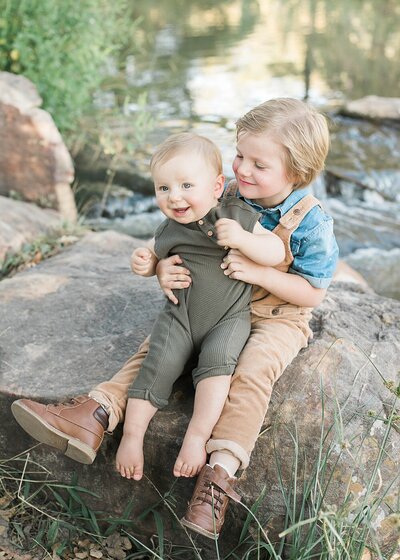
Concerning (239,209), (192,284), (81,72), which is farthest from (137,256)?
(81,72)

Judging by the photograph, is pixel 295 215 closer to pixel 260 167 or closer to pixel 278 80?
pixel 260 167

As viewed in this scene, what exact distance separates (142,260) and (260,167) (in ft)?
1.79

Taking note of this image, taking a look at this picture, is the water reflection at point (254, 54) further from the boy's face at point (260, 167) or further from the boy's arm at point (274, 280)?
the boy's arm at point (274, 280)

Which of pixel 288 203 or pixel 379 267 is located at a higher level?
pixel 288 203

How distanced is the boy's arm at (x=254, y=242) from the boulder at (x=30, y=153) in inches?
124

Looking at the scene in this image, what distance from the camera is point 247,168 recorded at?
2.56 meters

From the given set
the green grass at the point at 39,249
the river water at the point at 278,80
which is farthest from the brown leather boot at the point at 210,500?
the river water at the point at 278,80

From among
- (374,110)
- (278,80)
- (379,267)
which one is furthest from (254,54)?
(379,267)

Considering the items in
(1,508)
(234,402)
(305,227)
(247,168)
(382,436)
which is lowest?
(1,508)

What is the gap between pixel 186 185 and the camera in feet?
8.04

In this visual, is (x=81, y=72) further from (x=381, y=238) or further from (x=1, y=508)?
(x=1, y=508)

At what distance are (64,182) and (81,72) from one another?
1689 mm

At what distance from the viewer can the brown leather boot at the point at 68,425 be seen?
2.44 meters

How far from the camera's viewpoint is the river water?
24.0 ft
